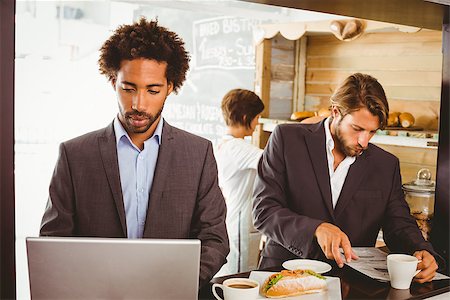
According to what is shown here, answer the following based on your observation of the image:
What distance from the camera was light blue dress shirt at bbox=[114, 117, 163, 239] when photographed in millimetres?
2000

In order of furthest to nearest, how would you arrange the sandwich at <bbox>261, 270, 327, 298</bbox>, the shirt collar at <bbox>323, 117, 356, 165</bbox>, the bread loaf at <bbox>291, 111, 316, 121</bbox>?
the bread loaf at <bbox>291, 111, 316, 121</bbox>, the shirt collar at <bbox>323, 117, 356, 165</bbox>, the sandwich at <bbox>261, 270, 327, 298</bbox>

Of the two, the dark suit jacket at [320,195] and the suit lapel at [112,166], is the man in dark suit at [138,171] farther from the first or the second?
the dark suit jacket at [320,195]

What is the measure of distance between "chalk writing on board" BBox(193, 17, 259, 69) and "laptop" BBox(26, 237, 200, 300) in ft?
12.2

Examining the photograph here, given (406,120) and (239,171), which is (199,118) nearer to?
(239,171)

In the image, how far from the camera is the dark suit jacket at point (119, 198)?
1951 mm

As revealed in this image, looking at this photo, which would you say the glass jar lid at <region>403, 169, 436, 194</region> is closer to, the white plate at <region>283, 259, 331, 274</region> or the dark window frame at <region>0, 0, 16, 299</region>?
→ the white plate at <region>283, 259, 331, 274</region>

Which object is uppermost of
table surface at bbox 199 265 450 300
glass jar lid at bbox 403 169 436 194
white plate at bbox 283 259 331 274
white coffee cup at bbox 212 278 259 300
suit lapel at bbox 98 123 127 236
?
suit lapel at bbox 98 123 127 236

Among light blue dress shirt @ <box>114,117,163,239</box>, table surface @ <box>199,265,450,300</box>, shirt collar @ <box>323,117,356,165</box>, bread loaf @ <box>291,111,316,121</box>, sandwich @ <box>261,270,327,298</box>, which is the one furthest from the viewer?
bread loaf @ <box>291,111,316,121</box>

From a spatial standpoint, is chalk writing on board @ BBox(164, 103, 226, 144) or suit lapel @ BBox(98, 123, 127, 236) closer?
suit lapel @ BBox(98, 123, 127, 236)

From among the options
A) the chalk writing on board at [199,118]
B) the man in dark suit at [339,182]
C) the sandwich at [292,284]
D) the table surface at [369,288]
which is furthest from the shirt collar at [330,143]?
the chalk writing on board at [199,118]

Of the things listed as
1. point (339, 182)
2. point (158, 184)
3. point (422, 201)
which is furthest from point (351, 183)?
point (158, 184)

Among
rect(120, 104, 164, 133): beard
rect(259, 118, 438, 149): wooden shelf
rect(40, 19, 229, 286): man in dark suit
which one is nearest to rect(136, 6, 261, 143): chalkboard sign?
rect(259, 118, 438, 149): wooden shelf

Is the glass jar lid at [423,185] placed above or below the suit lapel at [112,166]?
below

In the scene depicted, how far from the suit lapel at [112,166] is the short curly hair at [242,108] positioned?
6.02 ft
